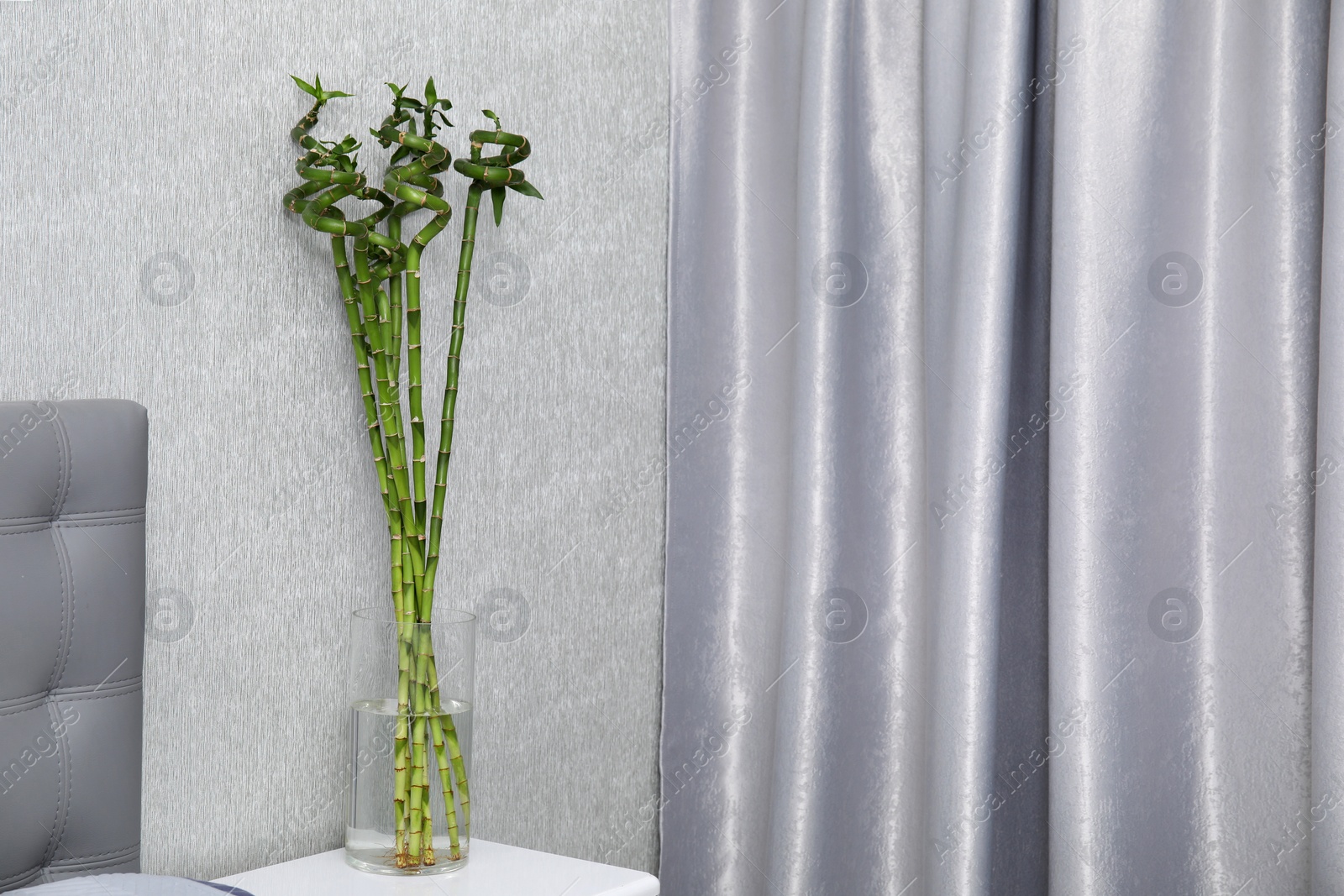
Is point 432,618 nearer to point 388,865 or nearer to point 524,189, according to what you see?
point 388,865

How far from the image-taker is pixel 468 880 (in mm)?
1435

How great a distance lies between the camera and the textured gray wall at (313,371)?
52.5 inches

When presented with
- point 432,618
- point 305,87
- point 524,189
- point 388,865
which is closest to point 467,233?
point 524,189

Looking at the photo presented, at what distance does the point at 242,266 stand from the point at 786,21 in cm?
101

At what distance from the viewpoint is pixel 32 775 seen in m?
1.18

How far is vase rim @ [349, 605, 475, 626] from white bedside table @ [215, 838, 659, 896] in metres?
0.30

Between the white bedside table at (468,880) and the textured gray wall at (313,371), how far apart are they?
0.08 metres

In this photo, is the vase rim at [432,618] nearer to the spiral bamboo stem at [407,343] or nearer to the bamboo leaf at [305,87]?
the spiral bamboo stem at [407,343]

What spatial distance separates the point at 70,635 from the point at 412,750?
41 cm

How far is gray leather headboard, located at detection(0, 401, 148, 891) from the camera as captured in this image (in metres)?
1.18

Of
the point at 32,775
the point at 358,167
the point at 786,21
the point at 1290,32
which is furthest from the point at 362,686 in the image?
the point at 1290,32

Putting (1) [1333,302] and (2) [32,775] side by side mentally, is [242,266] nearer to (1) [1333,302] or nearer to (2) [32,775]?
(2) [32,775]

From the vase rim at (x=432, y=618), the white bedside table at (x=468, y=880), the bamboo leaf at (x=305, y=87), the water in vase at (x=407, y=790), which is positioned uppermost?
the bamboo leaf at (x=305, y=87)

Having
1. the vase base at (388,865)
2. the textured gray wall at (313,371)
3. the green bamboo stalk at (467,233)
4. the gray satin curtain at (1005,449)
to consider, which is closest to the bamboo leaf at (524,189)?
the green bamboo stalk at (467,233)
